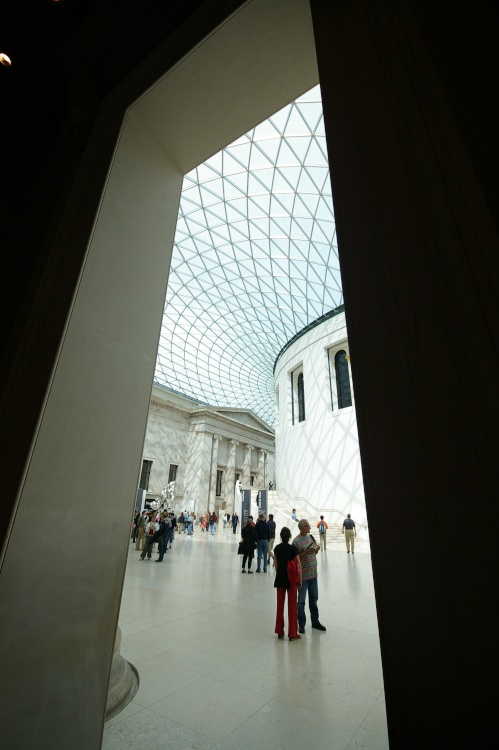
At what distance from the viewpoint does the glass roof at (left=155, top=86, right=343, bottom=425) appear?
730 inches

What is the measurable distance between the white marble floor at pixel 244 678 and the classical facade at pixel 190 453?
32723 millimetres

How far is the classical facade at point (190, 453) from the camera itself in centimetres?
3784

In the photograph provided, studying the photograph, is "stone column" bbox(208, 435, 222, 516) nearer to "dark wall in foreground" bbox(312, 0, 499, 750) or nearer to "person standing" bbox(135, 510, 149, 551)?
"person standing" bbox(135, 510, 149, 551)

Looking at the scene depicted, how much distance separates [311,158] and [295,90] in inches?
706

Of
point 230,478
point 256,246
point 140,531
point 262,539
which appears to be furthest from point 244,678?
point 230,478

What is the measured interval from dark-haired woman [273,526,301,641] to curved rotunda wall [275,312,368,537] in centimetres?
1716

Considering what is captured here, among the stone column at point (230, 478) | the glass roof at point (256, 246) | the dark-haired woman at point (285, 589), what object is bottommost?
the dark-haired woman at point (285, 589)

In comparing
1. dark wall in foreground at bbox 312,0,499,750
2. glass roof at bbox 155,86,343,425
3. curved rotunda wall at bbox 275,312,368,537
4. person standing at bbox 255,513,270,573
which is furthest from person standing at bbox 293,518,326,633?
glass roof at bbox 155,86,343,425

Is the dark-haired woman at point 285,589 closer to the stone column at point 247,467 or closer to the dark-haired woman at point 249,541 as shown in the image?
the dark-haired woman at point 249,541

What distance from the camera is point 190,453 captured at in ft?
139

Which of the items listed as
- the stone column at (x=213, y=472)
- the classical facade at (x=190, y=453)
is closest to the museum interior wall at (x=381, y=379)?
the classical facade at (x=190, y=453)

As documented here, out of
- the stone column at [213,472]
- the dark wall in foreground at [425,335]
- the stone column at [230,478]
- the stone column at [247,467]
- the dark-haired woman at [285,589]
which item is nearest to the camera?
the dark wall in foreground at [425,335]

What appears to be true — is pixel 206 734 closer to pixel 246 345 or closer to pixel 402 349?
pixel 402 349

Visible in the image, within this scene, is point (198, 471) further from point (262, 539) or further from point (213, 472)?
point (262, 539)
